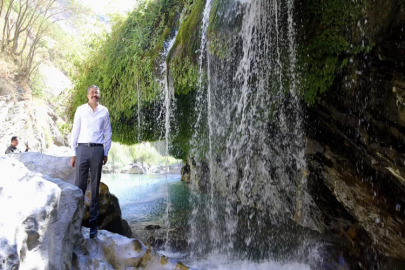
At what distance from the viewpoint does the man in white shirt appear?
11.1 feet

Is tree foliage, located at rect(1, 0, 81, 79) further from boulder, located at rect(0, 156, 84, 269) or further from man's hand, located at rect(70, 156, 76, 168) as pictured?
boulder, located at rect(0, 156, 84, 269)

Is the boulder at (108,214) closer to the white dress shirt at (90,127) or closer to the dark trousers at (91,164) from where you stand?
the dark trousers at (91,164)

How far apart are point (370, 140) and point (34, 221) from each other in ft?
13.4

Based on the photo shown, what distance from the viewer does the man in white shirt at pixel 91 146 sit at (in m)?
3.38

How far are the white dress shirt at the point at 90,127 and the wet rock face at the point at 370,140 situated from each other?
10.4ft

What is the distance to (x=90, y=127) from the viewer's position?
341 cm

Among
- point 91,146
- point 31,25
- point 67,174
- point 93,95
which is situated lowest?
point 67,174

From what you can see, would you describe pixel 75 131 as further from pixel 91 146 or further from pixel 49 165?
pixel 49 165

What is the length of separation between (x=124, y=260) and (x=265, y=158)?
12.7 feet

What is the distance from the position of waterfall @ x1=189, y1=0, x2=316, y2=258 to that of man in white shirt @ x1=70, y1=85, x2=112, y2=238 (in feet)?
7.78

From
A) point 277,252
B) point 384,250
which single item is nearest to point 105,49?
point 277,252

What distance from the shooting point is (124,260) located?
3.11 metres

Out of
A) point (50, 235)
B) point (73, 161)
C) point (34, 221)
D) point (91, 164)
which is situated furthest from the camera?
point (73, 161)

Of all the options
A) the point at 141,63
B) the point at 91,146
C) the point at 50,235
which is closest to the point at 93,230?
the point at 50,235
